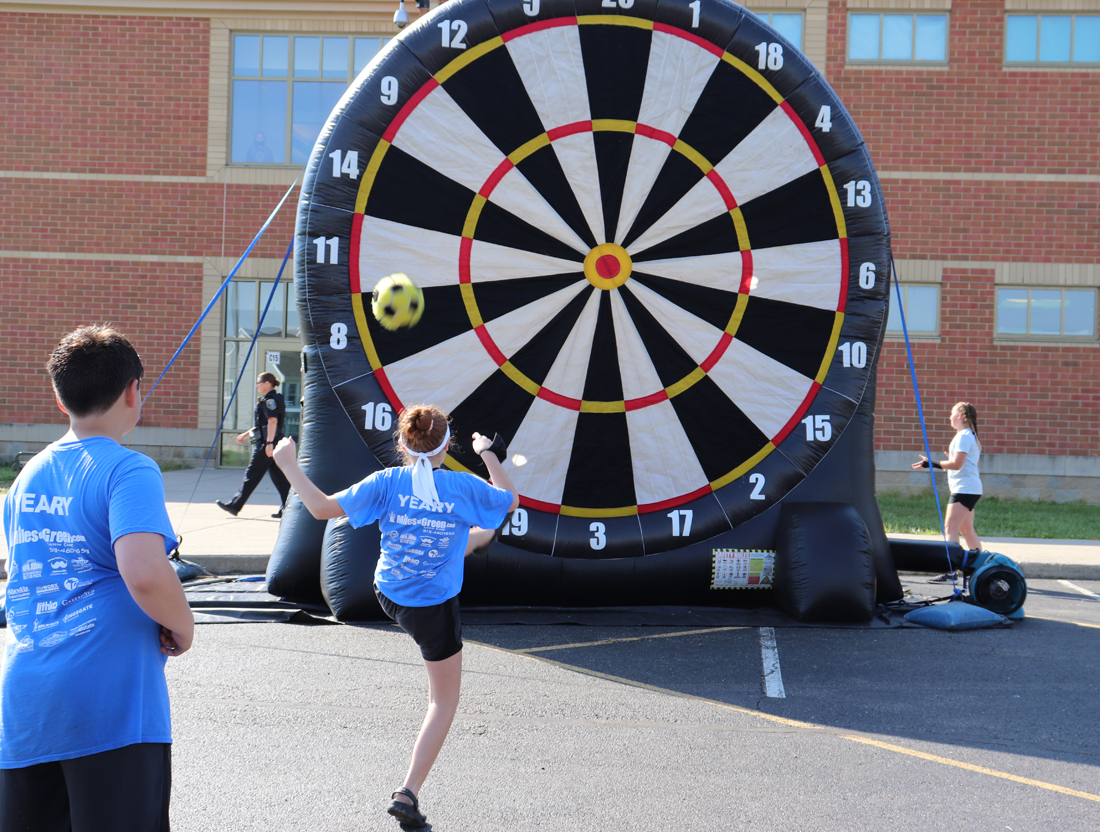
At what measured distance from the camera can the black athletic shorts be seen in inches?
73.4

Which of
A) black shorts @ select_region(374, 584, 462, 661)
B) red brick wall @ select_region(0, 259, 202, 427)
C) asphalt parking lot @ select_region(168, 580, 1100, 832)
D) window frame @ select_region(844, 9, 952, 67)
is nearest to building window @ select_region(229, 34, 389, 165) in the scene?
red brick wall @ select_region(0, 259, 202, 427)

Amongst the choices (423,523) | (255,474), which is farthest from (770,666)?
(255,474)

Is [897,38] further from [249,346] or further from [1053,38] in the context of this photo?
[249,346]

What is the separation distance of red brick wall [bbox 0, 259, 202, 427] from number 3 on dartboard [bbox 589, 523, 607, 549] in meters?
11.7

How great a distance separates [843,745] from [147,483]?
3.02 m

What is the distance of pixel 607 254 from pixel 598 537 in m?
1.82

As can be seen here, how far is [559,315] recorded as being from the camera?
5.93m

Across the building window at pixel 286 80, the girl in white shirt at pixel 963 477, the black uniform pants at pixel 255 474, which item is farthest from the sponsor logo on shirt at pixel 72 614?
the building window at pixel 286 80

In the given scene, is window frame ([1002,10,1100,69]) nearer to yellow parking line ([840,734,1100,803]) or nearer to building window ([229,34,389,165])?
building window ([229,34,389,165])

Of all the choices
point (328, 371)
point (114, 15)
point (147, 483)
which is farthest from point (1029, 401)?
point (114, 15)

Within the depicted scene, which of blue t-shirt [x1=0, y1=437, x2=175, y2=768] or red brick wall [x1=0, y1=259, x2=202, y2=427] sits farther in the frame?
red brick wall [x1=0, y1=259, x2=202, y2=427]

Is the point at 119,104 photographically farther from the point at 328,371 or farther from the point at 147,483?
the point at 147,483

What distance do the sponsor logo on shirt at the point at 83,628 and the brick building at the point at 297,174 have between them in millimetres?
14097

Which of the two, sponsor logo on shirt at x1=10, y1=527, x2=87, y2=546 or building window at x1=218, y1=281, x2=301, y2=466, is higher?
building window at x1=218, y1=281, x2=301, y2=466
